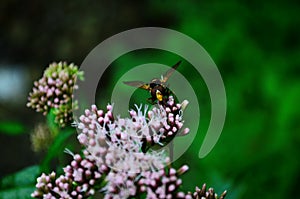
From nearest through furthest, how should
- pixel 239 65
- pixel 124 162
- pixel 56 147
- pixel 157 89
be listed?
pixel 124 162 → pixel 157 89 → pixel 56 147 → pixel 239 65

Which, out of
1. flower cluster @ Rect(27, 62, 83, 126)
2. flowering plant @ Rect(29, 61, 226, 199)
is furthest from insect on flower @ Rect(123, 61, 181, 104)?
flower cluster @ Rect(27, 62, 83, 126)

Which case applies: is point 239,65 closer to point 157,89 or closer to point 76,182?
point 157,89

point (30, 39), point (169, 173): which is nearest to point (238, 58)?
point (30, 39)

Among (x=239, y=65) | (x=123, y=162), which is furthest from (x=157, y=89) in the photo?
(x=239, y=65)

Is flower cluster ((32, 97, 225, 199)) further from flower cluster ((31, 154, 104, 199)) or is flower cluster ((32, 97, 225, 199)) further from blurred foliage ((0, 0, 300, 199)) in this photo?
blurred foliage ((0, 0, 300, 199))

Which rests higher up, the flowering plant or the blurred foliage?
the blurred foliage

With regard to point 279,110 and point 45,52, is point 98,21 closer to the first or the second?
point 45,52
